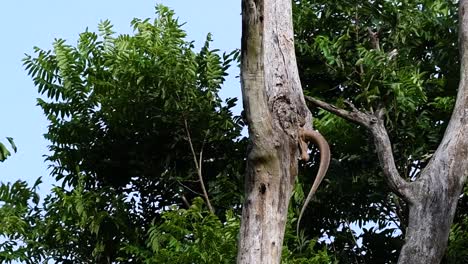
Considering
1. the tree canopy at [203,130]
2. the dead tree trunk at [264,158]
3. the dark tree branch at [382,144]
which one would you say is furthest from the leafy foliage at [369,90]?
the dead tree trunk at [264,158]

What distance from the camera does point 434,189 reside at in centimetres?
1027

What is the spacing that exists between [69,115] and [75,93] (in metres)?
0.27

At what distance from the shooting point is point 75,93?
12336mm

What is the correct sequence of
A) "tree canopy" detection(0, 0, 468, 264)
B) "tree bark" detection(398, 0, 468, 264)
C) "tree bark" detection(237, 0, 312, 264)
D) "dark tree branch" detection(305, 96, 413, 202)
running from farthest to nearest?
1. "tree canopy" detection(0, 0, 468, 264)
2. "dark tree branch" detection(305, 96, 413, 202)
3. "tree bark" detection(398, 0, 468, 264)
4. "tree bark" detection(237, 0, 312, 264)

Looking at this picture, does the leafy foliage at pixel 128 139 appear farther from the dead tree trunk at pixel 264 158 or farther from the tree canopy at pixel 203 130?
the dead tree trunk at pixel 264 158

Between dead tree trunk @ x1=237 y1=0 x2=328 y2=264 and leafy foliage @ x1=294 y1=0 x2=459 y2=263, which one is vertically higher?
leafy foliage @ x1=294 y1=0 x2=459 y2=263

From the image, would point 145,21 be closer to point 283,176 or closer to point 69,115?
point 69,115

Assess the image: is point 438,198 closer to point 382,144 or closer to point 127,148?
point 382,144

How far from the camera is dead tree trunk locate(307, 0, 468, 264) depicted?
33.2 feet

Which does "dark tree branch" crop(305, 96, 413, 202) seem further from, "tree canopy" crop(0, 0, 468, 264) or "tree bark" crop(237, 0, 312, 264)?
"tree bark" crop(237, 0, 312, 264)

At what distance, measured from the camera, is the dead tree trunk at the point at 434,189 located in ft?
33.2

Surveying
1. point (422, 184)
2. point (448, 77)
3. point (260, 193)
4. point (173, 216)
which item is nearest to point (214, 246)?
point (173, 216)

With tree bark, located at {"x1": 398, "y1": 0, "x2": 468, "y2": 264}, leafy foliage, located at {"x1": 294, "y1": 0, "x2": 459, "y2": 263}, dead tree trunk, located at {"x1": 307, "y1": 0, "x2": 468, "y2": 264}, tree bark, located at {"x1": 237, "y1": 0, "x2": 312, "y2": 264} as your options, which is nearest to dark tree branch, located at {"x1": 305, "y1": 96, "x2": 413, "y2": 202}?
dead tree trunk, located at {"x1": 307, "y1": 0, "x2": 468, "y2": 264}

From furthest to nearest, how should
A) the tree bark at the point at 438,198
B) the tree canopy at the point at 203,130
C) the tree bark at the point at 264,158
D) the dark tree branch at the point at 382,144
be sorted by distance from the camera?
1. the tree canopy at the point at 203,130
2. the dark tree branch at the point at 382,144
3. the tree bark at the point at 438,198
4. the tree bark at the point at 264,158
